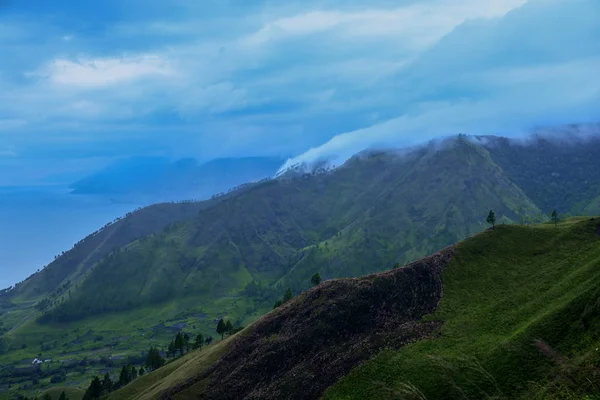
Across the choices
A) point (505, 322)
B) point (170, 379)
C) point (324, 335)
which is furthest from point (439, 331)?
point (170, 379)

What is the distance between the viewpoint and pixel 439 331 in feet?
295

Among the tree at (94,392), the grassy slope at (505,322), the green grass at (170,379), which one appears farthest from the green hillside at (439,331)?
the tree at (94,392)

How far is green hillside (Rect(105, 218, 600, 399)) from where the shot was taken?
70812mm

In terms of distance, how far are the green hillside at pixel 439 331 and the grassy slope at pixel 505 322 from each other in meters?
0.23

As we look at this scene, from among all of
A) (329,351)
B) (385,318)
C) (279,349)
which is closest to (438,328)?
(385,318)

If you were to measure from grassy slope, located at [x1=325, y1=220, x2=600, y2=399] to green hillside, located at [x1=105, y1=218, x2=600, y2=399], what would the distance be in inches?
9.0

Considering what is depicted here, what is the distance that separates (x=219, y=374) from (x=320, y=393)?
97.4ft

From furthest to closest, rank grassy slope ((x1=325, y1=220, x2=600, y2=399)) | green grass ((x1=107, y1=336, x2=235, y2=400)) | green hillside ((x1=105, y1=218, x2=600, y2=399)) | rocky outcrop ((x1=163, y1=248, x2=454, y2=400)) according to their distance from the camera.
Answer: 1. green grass ((x1=107, y1=336, x2=235, y2=400))
2. rocky outcrop ((x1=163, y1=248, x2=454, y2=400))
3. green hillside ((x1=105, y1=218, x2=600, y2=399))
4. grassy slope ((x1=325, y1=220, x2=600, y2=399))

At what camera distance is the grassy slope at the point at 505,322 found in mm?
68438

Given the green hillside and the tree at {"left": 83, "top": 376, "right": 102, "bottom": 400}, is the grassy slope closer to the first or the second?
the green hillside

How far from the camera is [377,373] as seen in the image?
3270 inches

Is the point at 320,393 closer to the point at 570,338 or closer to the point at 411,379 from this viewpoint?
the point at 411,379

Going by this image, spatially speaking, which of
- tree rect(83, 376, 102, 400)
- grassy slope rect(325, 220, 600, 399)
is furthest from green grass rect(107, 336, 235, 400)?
grassy slope rect(325, 220, 600, 399)

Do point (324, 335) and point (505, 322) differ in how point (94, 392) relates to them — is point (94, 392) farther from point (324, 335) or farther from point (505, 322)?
point (505, 322)
